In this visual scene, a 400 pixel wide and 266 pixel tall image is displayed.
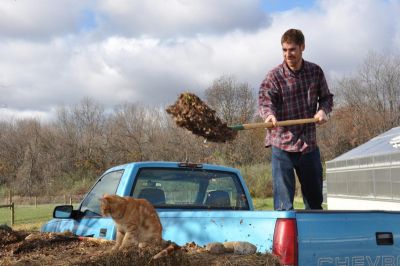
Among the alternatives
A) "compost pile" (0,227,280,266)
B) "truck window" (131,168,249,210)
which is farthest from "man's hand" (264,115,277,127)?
"compost pile" (0,227,280,266)

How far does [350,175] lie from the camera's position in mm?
22891

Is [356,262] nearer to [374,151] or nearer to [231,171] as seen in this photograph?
[231,171]

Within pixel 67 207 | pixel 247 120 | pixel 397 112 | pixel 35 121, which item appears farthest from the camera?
pixel 35 121

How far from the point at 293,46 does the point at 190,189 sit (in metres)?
1.89

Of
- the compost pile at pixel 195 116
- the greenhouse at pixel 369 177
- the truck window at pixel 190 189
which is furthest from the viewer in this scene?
the greenhouse at pixel 369 177

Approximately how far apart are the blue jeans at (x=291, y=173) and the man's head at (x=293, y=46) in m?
0.85

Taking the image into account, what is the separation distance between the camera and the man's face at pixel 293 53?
500 cm

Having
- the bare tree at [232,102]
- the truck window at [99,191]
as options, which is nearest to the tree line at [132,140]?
the bare tree at [232,102]

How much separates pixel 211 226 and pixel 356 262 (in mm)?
994

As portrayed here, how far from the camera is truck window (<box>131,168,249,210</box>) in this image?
17.8 ft

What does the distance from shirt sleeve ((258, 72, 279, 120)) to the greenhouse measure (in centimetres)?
1363

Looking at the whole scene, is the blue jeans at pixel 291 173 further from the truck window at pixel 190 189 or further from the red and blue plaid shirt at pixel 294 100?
the truck window at pixel 190 189

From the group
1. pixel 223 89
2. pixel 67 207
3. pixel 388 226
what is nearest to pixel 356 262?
pixel 388 226

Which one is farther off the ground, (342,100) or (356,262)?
(342,100)
